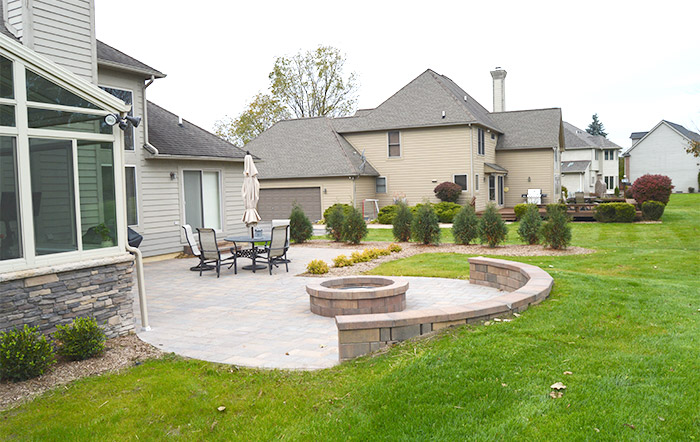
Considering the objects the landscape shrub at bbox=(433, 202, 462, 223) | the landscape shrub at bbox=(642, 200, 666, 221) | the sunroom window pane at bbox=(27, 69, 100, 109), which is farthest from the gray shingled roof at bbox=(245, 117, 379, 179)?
the sunroom window pane at bbox=(27, 69, 100, 109)

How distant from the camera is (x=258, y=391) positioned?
4.40 m

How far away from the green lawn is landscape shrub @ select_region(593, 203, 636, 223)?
17.9 meters

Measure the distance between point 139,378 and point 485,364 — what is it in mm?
3135

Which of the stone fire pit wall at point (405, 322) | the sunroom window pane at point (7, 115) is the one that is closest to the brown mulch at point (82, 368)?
the stone fire pit wall at point (405, 322)

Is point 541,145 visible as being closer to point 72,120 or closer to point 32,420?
point 72,120

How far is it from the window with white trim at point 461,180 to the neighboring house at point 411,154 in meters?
0.05

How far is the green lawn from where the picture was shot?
11.6ft

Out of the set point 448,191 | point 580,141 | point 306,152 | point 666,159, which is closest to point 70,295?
point 448,191

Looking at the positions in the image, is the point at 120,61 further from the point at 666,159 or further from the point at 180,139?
the point at 666,159

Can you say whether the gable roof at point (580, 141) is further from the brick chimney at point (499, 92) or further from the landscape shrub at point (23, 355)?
the landscape shrub at point (23, 355)

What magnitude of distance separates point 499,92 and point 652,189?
14407mm

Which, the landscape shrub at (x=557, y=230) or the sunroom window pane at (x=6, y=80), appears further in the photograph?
the landscape shrub at (x=557, y=230)

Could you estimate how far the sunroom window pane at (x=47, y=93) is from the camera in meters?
5.64

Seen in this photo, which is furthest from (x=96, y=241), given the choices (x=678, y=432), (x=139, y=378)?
(x=678, y=432)
